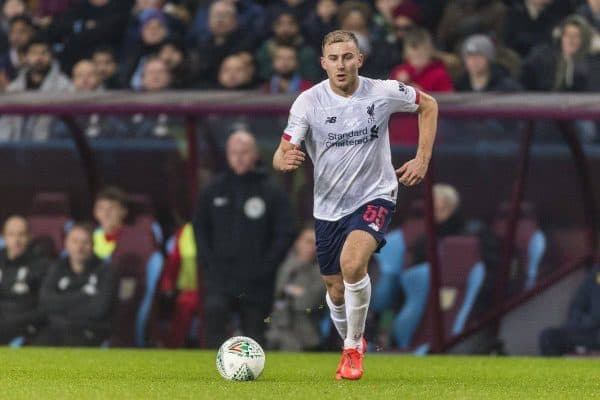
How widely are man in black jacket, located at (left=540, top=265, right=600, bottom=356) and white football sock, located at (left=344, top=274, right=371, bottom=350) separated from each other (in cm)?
443

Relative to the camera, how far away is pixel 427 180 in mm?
14312

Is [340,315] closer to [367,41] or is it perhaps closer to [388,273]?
[388,273]

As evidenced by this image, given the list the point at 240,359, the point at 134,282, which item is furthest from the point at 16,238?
the point at 240,359

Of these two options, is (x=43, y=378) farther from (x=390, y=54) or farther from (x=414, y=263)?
(x=390, y=54)

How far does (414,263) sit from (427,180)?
2.46 feet

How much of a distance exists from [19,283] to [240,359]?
546 centimetres

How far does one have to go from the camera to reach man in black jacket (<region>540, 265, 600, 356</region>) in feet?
44.8

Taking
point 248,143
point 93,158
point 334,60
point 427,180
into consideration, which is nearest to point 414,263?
point 427,180

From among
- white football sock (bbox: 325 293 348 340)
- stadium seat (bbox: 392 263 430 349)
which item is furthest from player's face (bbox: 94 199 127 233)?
white football sock (bbox: 325 293 348 340)

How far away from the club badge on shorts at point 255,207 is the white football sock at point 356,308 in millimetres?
4164

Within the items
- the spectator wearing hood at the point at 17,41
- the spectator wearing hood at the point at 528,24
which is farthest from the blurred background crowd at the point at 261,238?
the spectator wearing hood at the point at 17,41

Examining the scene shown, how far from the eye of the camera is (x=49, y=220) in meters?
14.8

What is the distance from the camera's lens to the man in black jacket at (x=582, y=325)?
1365cm

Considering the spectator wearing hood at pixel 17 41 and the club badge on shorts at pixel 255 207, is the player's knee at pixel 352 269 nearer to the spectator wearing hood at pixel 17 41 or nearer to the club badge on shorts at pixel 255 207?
the club badge on shorts at pixel 255 207
